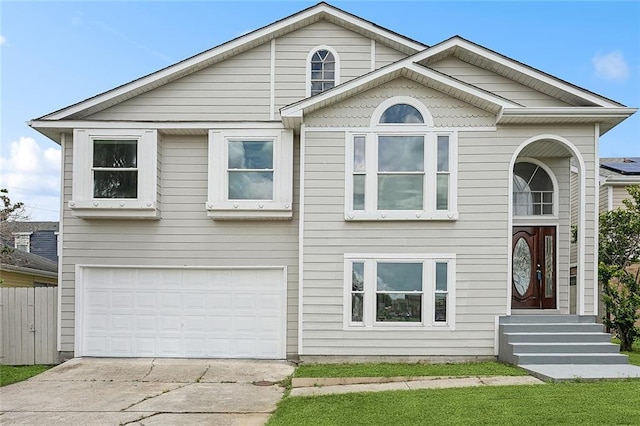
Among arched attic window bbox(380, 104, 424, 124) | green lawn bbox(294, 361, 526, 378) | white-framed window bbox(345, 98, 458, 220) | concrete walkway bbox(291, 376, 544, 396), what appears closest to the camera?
concrete walkway bbox(291, 376, 544, 396)

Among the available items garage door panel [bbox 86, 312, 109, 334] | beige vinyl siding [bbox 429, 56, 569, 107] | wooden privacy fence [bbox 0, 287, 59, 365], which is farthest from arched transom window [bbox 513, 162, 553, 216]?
wooden privacy fence [bbox 0, 287, 59, 365]

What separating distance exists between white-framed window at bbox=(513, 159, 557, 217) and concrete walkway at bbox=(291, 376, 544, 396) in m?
4.38

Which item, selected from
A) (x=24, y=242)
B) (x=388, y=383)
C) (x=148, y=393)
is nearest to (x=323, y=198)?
(x=388, y=383)

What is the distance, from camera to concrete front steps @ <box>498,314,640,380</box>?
8.57 meters

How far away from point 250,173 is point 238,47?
2.76m

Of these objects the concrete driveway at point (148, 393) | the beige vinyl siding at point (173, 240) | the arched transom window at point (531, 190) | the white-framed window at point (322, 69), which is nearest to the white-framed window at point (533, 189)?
the arched transom window at point (531, 190)

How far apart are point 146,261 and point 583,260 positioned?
8.56 m

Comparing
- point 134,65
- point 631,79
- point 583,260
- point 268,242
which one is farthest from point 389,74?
point 631,79

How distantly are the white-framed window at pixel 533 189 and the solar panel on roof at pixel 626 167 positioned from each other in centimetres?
657

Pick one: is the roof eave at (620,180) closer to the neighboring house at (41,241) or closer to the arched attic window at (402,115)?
the arched attic window at (402,115)

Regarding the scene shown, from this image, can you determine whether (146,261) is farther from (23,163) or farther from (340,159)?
(23,163)

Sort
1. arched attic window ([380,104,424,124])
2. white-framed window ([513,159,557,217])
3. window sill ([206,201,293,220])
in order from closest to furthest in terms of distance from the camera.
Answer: arched attic window ([380,104,424,124]), window sill ([206,201,293,220]), white-framed window ([513,159,557,217])

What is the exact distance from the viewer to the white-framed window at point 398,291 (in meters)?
9.95

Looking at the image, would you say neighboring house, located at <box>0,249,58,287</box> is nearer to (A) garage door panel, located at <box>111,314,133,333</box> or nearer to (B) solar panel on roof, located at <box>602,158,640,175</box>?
(A) garage door panel, located at <box>111,314,133,333</box>
